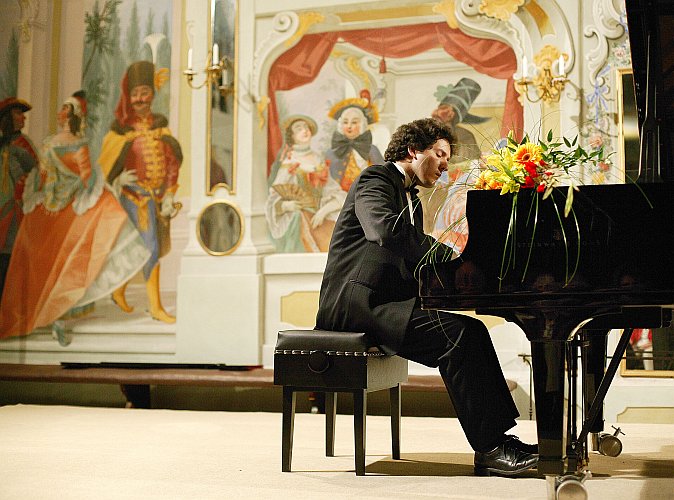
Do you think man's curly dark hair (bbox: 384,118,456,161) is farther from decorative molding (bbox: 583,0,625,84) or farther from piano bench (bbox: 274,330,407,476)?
decorative molding (bbox: 583,0,625,84)

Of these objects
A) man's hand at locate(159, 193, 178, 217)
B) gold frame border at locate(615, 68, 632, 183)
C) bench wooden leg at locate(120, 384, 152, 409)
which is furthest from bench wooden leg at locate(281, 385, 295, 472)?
man's hand at locate(159, 193, 178, 217)

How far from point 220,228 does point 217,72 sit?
1282 mm

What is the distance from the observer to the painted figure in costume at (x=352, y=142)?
707 cm

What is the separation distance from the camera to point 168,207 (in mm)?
7469

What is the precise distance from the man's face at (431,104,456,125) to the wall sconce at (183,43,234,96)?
5.63 feet

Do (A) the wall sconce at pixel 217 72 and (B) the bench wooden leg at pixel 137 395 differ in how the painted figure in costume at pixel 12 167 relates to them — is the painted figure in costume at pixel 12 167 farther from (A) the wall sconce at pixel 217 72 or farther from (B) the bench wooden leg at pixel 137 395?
(B) the bench wooden leg at pixel 137 395

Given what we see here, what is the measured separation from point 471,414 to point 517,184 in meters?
1.08

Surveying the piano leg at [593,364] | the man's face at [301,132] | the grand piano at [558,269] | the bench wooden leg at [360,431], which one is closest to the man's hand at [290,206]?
the man's face at [301,132]

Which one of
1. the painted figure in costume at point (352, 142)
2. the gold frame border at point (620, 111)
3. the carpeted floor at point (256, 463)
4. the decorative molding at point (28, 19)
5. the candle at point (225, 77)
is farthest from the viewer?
the decorative molding at point (28, 19)

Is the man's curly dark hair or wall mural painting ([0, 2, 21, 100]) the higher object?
wall mural painting ([0, 2, 21, 100])

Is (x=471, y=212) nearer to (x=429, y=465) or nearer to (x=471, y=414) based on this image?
(x=471, y=414)

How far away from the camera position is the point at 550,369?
8.49 ft

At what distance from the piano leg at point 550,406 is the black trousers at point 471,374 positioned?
641 millimetres

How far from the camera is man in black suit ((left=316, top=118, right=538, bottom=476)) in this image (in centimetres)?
332
